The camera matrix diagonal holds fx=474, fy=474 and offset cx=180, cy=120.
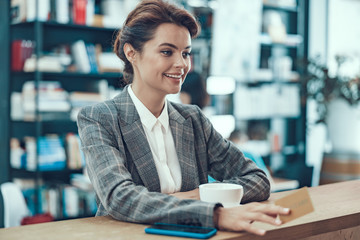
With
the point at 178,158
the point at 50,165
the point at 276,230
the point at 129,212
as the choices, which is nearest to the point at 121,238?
the point at 129,212

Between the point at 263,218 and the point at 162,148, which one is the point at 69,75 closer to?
the point at 162,148

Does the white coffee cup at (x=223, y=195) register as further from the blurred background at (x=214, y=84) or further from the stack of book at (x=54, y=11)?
the stack of book at (x=54, y=11)

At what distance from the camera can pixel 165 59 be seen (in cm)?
171

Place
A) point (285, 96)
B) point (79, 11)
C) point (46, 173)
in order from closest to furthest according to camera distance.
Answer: point (79, 11), point (46, 173), point (285, 96)

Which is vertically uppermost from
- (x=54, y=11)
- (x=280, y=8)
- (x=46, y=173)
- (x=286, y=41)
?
(x=280, y=8)

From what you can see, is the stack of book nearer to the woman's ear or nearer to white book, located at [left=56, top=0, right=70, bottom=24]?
white book, located at [left=56, top=0, right=70, bottom=24]

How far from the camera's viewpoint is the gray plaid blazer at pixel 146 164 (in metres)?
1.25

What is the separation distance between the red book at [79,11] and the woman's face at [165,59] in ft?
8.53

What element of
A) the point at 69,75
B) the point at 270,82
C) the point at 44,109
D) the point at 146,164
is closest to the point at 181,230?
the point at 146,164

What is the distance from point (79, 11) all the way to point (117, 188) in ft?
10.3

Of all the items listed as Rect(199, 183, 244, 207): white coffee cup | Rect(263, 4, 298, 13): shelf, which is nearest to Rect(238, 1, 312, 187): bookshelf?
Rect(263, 4, 298, 13): shelf

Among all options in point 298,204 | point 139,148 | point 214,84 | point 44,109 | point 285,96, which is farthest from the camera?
point 285,96

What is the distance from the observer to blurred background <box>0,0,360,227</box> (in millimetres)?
4062

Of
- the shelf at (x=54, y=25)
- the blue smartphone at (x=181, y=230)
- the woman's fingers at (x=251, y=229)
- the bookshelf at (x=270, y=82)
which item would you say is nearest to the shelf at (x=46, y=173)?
the shelf at (x=54, y=25)
